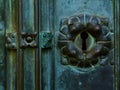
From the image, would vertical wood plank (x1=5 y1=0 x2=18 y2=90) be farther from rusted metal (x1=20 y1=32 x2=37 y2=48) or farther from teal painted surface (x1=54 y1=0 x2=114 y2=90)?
teal painted surface (x1=54 y1=0 x2=114 y2=90)

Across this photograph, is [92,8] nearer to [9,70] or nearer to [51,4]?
[51,4]

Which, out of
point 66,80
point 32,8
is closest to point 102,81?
point 66,80

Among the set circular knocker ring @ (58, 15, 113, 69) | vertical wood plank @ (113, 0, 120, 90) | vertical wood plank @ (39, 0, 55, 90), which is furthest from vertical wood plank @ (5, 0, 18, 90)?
vertical wood plank @ (113, 0, 120, 90)

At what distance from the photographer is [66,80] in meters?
2.27

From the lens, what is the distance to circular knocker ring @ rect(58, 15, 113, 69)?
2.23m

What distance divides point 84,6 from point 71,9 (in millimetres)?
63

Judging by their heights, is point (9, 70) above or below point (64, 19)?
below

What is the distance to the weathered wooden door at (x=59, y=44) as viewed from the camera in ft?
7.34

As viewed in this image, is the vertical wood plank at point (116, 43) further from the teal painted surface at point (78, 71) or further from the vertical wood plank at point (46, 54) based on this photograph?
the vertical wood plank at point (46, 54)

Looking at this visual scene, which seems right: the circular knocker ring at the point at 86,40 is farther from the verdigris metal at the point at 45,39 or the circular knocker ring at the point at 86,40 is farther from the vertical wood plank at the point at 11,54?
the vertical wood plank at the point at 11,54

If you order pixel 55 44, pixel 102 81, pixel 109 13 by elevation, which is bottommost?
pixel 102 81

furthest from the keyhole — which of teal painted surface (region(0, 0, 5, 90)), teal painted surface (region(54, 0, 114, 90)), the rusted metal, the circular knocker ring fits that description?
teal painted surface (region(0, 0, 5, 90))

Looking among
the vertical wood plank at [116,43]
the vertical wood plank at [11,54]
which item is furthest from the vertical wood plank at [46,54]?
the vertical wood plank at [116,43]

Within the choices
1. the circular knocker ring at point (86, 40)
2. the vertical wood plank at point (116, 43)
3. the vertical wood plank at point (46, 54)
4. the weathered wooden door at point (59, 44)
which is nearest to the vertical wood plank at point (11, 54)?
the weathered wooden door at point (59, 44)
